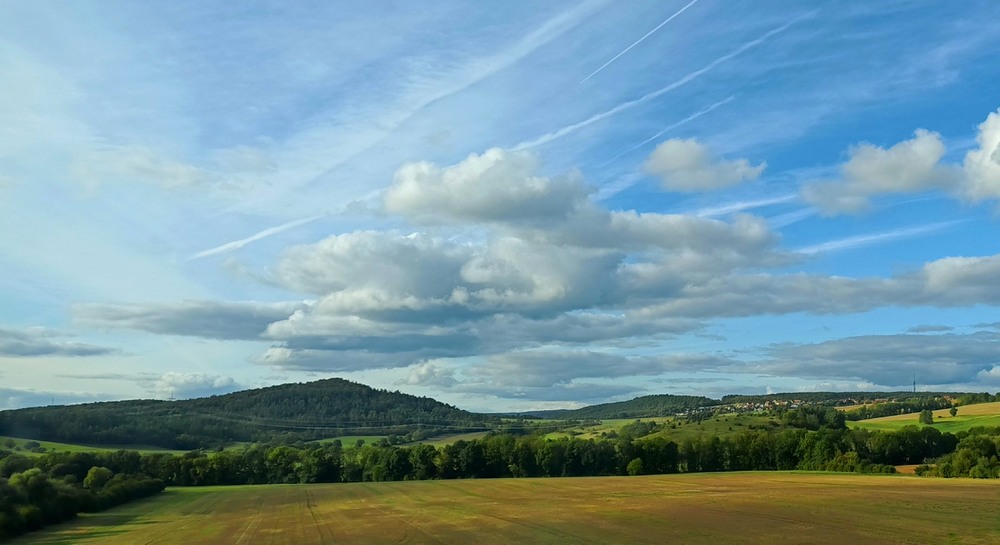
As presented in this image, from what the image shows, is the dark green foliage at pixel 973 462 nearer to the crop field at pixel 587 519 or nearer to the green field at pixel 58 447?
the crop field at pixel 587 519

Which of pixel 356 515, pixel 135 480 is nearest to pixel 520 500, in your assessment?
pixel 356 515

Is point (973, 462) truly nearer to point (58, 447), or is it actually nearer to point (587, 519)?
point (587, 519)

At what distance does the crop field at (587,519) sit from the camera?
43812 millimetres

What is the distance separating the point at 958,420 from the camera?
17438 cm

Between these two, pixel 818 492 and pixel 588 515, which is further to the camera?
pixel 818 492

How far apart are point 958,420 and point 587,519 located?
15525cm

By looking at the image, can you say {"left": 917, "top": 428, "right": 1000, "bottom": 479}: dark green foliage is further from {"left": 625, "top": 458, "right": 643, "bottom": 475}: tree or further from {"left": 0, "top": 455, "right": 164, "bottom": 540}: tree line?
{"left": 0, "top": 455, "right": 164, "bottom": 540}: tree line

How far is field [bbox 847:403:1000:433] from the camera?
534 ft

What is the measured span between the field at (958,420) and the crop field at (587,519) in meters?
94.1

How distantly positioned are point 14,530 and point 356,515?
28261mm

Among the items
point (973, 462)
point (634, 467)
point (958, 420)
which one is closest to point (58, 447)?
point (634, 467)

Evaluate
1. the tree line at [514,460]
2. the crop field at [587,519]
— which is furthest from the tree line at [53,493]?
the tree line at [514,460]

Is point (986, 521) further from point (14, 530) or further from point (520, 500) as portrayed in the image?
point (14, 530)

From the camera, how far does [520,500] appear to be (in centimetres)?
8144
